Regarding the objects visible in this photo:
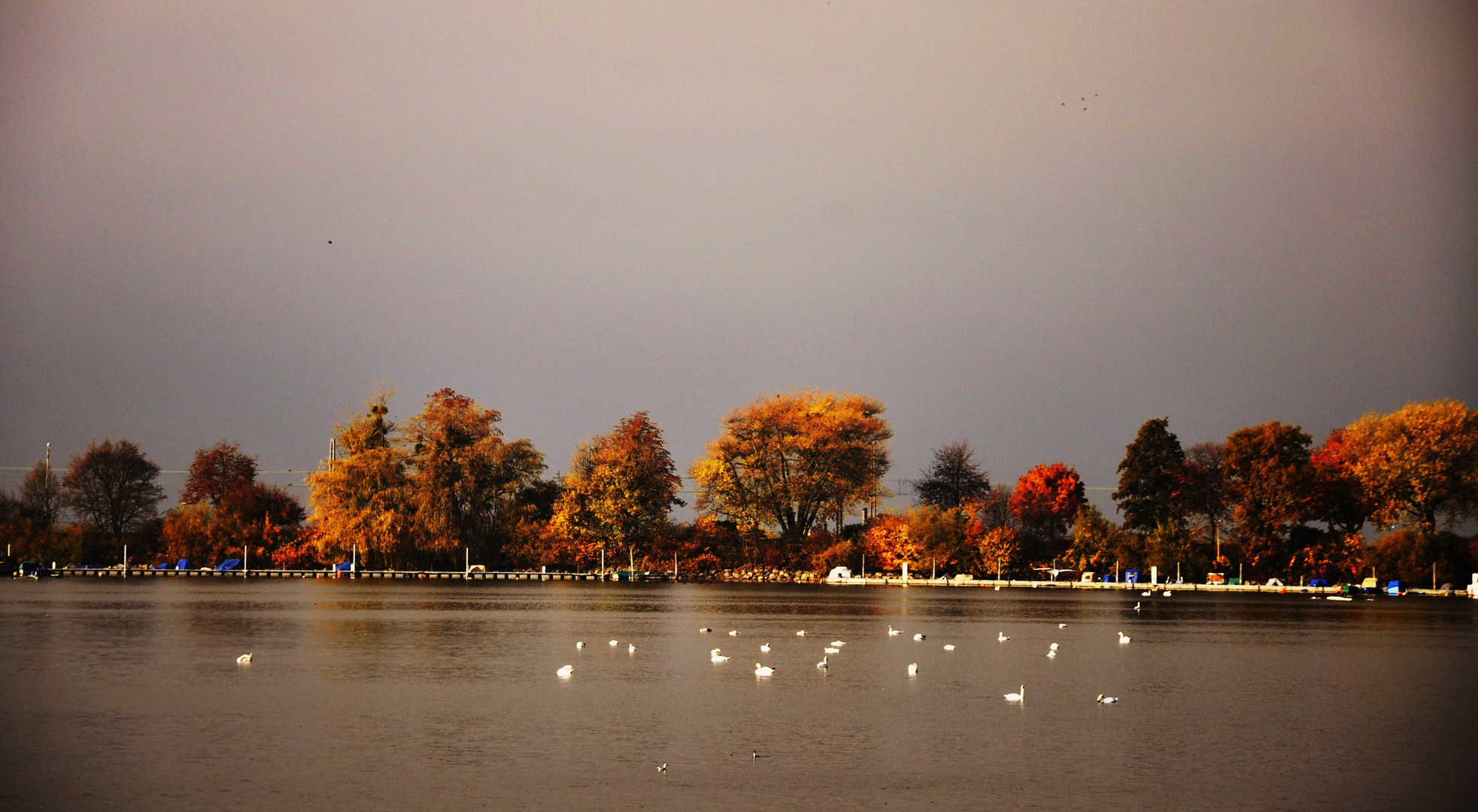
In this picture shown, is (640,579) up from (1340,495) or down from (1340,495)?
down

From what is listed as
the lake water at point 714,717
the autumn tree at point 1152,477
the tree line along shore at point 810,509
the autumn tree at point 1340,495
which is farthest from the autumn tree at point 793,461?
the lake water at point 714,717

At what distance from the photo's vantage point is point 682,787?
13273 mm

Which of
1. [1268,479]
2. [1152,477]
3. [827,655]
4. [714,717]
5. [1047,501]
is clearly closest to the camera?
[714,717]

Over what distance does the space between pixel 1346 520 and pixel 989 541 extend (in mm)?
18489

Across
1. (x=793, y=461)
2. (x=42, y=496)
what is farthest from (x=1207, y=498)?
Answer: (x=42, y=496)

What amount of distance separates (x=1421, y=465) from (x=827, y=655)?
150 ft

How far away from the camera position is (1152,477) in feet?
227

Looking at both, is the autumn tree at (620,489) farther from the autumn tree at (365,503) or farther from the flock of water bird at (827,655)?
the flock of water bird at (827,655)

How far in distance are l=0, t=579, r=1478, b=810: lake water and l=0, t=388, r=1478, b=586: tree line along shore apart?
27.6m

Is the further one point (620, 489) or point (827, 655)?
point (620, 489)

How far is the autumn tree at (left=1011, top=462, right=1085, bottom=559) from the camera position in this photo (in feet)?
253

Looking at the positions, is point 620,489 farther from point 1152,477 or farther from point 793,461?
point 1152,477

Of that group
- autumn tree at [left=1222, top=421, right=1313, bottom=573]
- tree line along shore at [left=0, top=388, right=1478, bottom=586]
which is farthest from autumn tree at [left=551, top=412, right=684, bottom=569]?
autumn tree at [left=1222, top=421, right=1313, bottom=573]

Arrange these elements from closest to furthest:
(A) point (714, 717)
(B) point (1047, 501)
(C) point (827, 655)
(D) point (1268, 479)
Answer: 1. (A) point (714, 717)
2. (C) point (827, 655)
3. (D) point (1268, 479)
4. (B) point (1047, 501)
